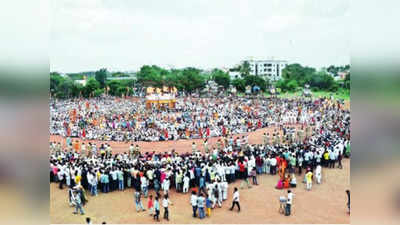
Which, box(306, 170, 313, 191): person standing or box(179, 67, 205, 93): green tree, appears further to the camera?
box(179, 67, 205, 93): green tree

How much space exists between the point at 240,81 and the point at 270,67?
33.0 meters

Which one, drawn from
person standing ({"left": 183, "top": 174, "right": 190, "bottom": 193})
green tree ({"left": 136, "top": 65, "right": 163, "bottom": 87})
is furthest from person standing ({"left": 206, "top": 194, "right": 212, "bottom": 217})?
green tree ({"left": 136, "top": 65, "right": 163, "bottom": 87})

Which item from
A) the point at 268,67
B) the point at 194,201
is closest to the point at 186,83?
the point at 268,67

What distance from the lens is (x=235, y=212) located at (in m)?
11.4

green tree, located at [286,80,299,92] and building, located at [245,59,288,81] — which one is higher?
building, located at [245,59,288,81]

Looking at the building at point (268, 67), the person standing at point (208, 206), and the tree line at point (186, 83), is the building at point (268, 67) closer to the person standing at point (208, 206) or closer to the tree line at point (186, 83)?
the tree line at point (186, 83)

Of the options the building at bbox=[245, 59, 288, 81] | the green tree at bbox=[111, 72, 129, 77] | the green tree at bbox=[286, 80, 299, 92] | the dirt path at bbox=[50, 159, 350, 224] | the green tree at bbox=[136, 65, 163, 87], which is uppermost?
the building at bbox=[245, 59, 288, 81]

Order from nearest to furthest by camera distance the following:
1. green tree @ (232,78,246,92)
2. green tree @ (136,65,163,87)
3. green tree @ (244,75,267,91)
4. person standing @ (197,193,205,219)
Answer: person standing @ (197,193,205,219)
green tree @ (244,75,267,91)
green tree @ (232,78,246,92)
green tree @ (136,65,163,87)

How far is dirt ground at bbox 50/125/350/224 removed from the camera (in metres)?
10.9

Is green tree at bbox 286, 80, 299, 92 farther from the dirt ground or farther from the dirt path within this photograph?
the dirt path

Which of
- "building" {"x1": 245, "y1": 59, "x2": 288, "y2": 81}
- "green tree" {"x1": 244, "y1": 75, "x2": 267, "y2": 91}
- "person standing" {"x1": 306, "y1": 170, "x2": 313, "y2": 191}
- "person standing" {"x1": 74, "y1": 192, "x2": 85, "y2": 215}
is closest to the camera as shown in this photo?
"person standing" {"x1": 74, "y1": 192, "x2": 85, "y2": 215}
